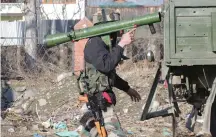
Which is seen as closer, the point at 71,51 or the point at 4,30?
the point at 71,51

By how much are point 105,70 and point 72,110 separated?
6241 mm

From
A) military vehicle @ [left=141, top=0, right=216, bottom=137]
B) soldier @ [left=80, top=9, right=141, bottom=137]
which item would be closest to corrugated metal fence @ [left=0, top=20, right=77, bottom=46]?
military vehicle @ [left=141, top=0, right=216, bottom=137]

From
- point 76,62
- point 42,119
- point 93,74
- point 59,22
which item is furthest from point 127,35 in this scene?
point 59,22

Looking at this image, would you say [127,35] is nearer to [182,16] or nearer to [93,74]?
[93,74]

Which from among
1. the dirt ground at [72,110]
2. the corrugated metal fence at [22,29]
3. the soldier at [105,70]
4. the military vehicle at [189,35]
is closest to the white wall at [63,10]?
the corrugated metal fence at [22,29]

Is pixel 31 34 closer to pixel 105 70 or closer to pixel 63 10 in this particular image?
pixel 63 10

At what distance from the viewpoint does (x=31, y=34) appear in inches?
696

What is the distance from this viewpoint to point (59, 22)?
66.7ft

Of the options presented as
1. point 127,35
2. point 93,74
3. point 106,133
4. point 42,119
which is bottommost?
point 42,119

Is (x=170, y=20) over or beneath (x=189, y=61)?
over

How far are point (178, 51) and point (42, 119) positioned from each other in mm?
5419

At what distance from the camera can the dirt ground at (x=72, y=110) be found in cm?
1034

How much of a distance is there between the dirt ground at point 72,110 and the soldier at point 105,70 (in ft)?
12.3

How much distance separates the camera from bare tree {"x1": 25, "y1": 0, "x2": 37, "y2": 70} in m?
16.3
